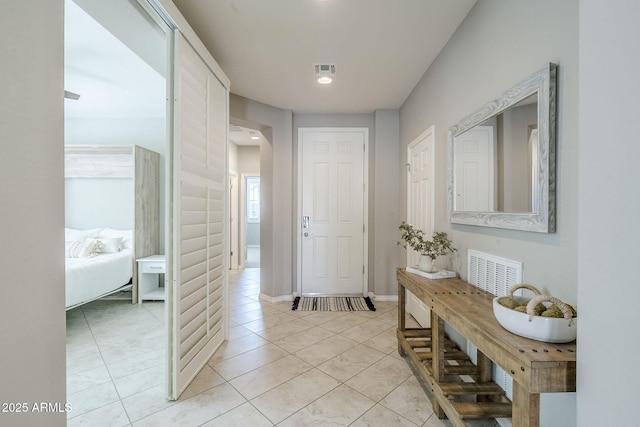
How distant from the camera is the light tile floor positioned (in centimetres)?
164

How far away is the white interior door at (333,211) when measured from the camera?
3928 mm

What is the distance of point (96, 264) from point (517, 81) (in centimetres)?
423

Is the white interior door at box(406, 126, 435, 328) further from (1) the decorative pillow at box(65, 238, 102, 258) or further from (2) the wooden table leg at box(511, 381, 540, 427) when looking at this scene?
(1) the decorative pillow at box(65, 238, 102, 258)

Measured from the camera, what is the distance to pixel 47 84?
2.87ft

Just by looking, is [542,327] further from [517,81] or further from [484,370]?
[517,81]

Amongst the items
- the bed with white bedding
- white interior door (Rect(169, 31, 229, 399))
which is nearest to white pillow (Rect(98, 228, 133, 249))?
the bed with white bedding

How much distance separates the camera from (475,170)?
1867mm

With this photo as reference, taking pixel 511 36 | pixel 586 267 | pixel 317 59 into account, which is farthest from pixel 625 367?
pixel 317 59

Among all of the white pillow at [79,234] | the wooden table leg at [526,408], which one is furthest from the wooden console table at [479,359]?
the white pillow at [79,234]

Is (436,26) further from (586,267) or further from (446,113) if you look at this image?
(586,267)

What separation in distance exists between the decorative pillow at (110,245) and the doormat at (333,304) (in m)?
2.55

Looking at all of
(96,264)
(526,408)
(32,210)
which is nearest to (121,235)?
(96,264)

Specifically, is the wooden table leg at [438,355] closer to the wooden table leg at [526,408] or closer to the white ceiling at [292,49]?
the wooden table leg at [526,408]

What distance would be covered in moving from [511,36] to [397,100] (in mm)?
2021
